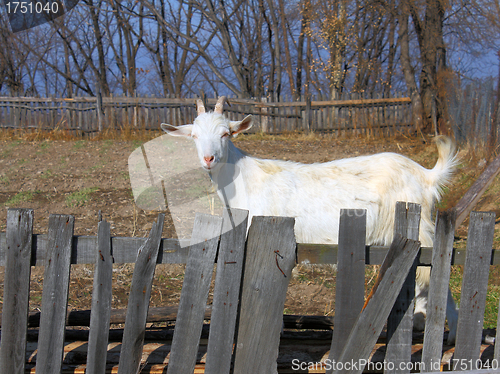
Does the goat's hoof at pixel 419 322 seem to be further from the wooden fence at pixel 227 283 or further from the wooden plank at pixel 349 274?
the wooden plank at pixel 349 274

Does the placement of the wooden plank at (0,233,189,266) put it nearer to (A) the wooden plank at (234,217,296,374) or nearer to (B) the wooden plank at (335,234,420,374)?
(A) the wooden plank at (234,217,296,374)

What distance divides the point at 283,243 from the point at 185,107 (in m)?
14.4

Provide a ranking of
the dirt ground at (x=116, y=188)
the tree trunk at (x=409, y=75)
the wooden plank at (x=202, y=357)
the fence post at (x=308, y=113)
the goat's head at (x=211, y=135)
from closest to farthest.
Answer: the wooden plank at (x=202, y=357) → the goat's head at (x=211, y=135) → the dirt ground at (x=116, y=188) → the tree trunk at (x=409, y=75) → the fence post at (x=308, y=113)

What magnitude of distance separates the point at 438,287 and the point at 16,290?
7.77 ft

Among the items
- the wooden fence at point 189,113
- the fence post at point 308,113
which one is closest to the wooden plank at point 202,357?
the wooden fence at point 189,113

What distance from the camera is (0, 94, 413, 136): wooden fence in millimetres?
15508

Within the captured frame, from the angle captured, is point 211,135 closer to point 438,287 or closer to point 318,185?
point 318,185

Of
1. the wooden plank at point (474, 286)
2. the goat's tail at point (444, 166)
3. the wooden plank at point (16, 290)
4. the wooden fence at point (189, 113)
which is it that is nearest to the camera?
the wooden plank at point (16, 290)

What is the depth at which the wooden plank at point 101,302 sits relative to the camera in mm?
2258

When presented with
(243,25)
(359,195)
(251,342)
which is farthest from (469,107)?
(243,25)

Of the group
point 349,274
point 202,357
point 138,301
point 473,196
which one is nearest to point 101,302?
point 138,301

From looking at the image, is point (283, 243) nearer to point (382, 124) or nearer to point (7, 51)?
point (382, 124)

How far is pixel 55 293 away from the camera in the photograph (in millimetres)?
2281

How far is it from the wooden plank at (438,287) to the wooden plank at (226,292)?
1.10 meters
